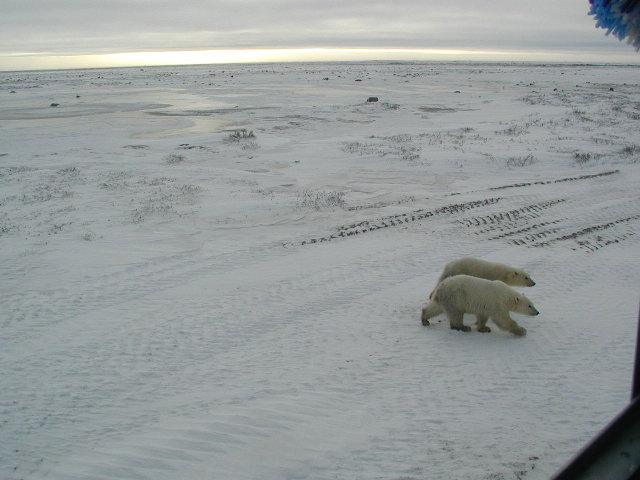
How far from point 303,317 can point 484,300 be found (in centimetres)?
253

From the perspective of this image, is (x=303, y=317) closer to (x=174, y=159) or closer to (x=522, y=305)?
(x=522, y=305)

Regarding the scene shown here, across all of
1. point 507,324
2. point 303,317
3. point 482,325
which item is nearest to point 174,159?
point 303,317

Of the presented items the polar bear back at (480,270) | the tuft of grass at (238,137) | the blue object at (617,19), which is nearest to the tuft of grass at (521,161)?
the polar bear back at (480,270)

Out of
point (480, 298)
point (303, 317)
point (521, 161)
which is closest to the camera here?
point (480, 298)

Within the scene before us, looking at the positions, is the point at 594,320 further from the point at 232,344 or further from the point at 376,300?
the point at 232,344

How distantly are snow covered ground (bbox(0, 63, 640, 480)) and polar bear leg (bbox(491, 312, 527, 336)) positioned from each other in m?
A: 0.16

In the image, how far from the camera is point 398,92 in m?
49.1

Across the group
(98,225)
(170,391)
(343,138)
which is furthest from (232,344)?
(343,138)

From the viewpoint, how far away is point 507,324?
267 inches

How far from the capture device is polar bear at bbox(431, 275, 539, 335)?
6.76 m

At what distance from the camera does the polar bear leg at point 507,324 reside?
6762mm

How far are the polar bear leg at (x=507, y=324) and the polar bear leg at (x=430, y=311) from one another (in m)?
0.72

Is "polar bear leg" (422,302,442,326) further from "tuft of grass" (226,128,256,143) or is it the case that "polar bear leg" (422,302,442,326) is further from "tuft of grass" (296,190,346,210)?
"tuft of grass" (226,128,256,143)

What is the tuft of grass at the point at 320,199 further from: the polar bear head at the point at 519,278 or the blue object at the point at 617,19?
the blue object at the point at 617,19
